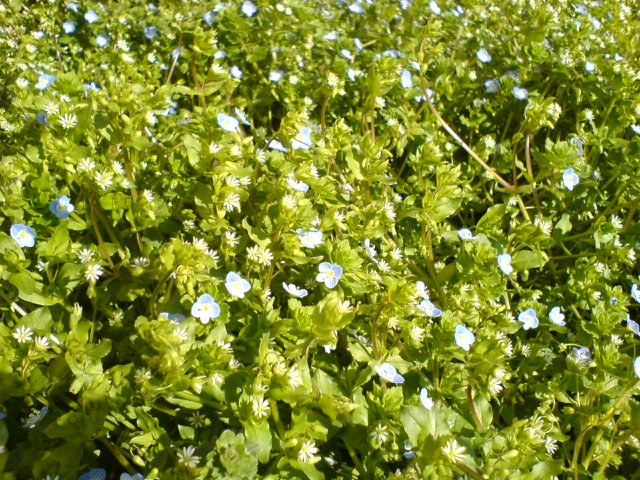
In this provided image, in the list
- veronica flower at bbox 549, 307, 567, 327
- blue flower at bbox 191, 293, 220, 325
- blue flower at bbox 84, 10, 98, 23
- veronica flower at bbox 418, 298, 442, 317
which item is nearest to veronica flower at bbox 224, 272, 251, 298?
blue flower at bbox 191, 293, 220, 325

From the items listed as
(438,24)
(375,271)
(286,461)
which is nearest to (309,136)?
(375,271)

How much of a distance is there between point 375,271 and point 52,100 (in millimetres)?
1660

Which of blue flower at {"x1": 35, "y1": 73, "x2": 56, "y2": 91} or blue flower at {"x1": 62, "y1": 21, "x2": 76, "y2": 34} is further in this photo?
blue flower at {"x1": 62, "y1": 21, "x2": 76, "y2": 34}

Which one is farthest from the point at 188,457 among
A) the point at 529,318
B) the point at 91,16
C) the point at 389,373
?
the point at 91,16

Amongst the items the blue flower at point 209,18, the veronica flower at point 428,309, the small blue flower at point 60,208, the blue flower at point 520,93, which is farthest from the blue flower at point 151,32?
the veronica flower at point 428,309

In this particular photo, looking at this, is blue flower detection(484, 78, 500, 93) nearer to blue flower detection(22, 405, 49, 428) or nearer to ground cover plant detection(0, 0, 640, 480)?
ground cover plant detection(0, 0, 640, 480)

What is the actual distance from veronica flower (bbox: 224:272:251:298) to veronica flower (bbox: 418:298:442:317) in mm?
712

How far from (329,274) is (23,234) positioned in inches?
47.3

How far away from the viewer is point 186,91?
2.79 meters

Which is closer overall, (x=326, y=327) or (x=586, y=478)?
(x=326, y=327)

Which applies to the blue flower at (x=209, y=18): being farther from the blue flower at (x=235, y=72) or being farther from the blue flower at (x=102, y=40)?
the blue flower at (x=102, y=40)

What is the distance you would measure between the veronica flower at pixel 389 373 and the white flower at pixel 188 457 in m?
0.72

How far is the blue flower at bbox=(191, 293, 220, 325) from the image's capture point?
199 cm

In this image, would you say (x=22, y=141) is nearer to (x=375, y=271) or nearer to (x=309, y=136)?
(x=309, y=136)
